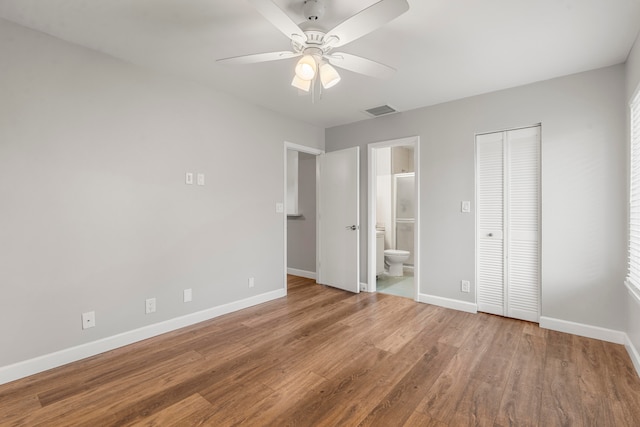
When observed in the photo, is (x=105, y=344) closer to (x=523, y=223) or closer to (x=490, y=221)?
(x=490, y=221)

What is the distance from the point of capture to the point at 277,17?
1550 millimetres

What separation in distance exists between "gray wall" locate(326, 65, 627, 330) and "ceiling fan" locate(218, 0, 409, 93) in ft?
6.25

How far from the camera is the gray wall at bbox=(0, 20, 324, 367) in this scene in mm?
2092

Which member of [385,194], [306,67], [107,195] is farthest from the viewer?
[385,194]

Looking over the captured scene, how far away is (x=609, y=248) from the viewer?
2.68 meters

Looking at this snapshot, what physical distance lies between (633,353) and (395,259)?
125 inches

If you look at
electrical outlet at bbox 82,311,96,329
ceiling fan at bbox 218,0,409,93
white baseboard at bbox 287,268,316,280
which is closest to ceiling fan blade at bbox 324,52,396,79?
ceiling fan at bbox 218,0,409,93

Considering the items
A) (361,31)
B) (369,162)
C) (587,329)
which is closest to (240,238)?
(369,162)

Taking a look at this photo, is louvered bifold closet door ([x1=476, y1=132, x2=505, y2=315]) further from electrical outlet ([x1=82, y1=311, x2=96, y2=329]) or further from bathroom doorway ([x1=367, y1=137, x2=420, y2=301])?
electrical outlet ([x1=82, y1=311, x2=96, y2=329])

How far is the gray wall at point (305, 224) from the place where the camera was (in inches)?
202

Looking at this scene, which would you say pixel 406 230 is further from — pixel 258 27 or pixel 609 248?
pixel 258 27

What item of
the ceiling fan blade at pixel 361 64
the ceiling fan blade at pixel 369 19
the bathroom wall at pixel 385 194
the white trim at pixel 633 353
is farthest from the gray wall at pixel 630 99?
the bathroom wall at pixel 385 194

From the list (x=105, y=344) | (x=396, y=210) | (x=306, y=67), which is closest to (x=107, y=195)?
(x=105, y=344)

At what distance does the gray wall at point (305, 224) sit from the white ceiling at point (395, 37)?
2197mm
